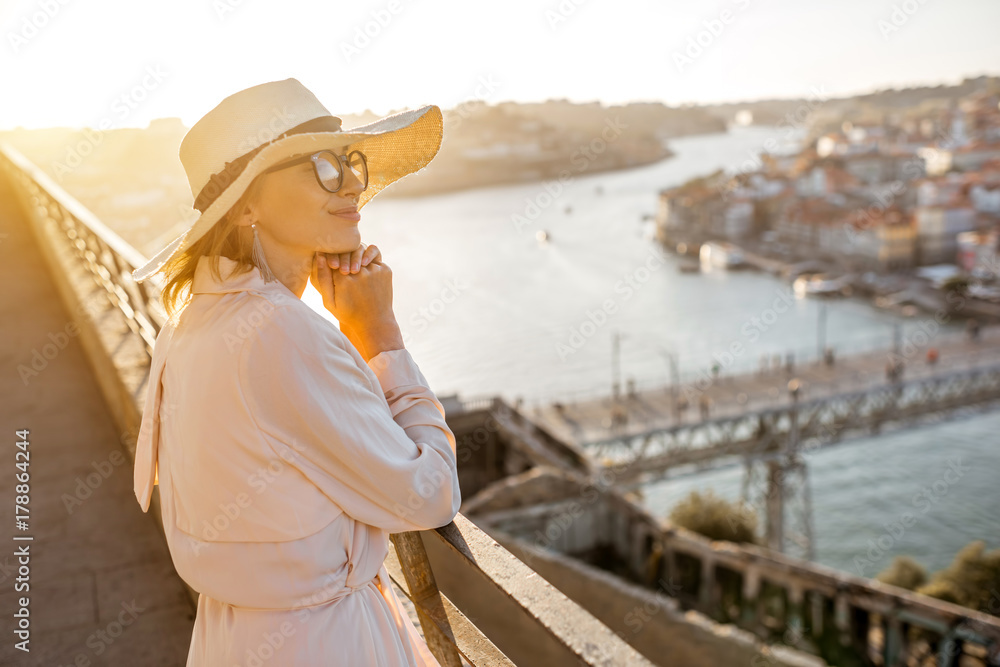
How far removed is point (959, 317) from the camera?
29.3 m

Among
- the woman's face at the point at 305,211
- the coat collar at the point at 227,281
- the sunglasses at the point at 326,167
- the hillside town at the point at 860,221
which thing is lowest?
the hillside town at the point at 860,221

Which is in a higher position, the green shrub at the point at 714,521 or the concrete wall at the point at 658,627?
the concrete wall at the point at 658,627

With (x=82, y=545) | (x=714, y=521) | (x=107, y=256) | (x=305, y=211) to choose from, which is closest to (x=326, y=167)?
(x=305, y=211)

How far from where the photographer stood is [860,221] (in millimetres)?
36188

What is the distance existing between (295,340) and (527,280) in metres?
30.7

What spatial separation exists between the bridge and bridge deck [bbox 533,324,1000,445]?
422 cm

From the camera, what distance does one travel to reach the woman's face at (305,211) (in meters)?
0.68

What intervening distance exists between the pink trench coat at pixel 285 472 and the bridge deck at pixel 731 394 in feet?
43.6

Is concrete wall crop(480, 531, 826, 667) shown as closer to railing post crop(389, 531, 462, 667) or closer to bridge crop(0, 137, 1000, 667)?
bridge crop(0, 137, 1000, 667)

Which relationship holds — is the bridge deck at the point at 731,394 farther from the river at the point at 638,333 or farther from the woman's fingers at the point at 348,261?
the woman's fingers at the point at 348,261

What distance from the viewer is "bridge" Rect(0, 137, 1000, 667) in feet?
2.73

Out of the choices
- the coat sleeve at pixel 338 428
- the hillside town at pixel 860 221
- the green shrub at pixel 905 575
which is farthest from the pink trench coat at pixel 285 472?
the hillside town at pixel 860 221

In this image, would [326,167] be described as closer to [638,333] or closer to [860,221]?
[638,333]

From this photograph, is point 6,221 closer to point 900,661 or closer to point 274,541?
point 274,541
